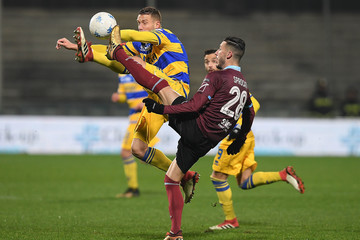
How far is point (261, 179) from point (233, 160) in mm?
552

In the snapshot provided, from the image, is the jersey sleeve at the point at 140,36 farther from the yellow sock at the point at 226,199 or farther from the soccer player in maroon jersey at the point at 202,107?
the yellow sock at the point at 226,199

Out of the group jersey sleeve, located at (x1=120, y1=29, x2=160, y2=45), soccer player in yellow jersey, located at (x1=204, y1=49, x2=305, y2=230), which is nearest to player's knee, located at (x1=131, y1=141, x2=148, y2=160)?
soccer player in yellow jersey, located at (x1=204, y1=49, x2=305, y2=230)

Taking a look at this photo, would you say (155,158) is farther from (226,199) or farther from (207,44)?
(207,44)

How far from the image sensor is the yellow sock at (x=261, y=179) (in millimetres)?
8734

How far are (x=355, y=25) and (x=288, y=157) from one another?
15.5 m

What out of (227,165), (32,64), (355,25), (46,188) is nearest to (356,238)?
(227,165)

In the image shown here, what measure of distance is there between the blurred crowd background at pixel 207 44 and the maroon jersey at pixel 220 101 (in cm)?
2048

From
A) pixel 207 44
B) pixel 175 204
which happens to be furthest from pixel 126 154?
pixel 207 44

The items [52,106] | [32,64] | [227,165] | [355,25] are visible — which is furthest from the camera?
[355,25]

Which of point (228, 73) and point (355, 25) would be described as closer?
point (228, 73)

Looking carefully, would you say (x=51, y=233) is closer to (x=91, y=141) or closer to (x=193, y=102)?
(x=193, y=102)

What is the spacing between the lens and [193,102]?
6.67 m

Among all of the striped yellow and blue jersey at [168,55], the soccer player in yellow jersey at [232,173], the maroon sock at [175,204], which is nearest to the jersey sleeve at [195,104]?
the maroon sock at [175,204]

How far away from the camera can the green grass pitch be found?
779 centimetres
